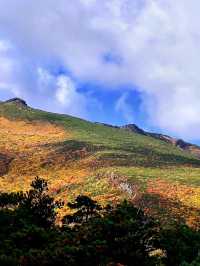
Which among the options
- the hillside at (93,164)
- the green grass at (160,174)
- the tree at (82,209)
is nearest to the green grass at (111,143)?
the hillside at (93,164)

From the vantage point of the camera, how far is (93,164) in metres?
119

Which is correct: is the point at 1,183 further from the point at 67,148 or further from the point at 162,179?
the point at 162,179

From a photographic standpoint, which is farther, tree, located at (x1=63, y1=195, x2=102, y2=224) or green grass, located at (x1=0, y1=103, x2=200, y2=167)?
green grass, located at (x1=0, y1=103, x2=200, y2=167)

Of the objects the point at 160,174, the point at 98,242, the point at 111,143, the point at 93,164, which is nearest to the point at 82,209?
the point at 98,242

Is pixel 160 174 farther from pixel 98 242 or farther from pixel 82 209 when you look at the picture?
pixel 98 242

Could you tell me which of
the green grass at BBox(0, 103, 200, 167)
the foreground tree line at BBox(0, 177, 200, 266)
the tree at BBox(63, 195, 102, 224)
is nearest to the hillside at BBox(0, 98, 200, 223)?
the green grass at BBox(0, 103, 200, 167)

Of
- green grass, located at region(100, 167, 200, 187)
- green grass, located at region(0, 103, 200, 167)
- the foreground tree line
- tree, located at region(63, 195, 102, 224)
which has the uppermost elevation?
green grass, located at region(0, 103, 200, 167)

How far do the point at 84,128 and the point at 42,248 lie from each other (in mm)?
119321

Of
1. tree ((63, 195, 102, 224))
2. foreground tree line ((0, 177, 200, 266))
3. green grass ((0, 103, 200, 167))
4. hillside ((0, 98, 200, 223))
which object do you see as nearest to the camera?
foreground tree line ((0, 177, 200, 266))

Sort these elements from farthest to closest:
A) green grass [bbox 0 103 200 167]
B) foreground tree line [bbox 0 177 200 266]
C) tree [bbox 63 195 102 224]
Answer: green grass [bbox 0 103 200 167] → tree [bbox 63 195 102 224] → foreground tree line [bbox 0 177 200 266]

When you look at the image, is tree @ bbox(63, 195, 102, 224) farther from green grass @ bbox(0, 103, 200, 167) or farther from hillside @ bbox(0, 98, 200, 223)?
green grass @ bbox(0, 103, 200, 167)

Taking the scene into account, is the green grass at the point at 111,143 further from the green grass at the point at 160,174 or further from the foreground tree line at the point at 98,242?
the foreground tree line at the point at 98,242

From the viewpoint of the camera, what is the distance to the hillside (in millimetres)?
94750

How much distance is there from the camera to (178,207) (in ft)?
287
